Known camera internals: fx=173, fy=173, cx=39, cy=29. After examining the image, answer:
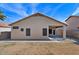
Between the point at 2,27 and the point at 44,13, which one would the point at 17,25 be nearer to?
the point at 44,13

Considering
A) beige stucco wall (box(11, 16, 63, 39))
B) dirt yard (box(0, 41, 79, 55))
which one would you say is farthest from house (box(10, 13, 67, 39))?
dirt yard (box(0, 41, 79, 55))

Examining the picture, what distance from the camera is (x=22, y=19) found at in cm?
2289

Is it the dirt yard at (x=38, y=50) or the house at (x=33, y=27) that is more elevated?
the house at (x=33, y=27)

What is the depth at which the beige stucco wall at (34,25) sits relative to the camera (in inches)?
907

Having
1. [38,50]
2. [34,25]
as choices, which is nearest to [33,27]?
[34,25]

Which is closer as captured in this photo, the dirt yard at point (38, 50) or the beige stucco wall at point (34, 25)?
the dirt yard at point (38, 50)

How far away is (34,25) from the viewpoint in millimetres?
23125

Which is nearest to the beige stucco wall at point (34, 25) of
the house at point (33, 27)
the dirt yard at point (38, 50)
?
the house at point (33, 27)

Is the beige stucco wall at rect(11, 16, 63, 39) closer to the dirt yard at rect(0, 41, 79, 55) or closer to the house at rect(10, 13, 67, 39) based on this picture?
the house at rect(10, 13, 67, 39)

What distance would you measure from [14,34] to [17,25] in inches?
49.8

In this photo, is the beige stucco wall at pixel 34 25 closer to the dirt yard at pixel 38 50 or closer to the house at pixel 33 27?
the house at pixel 33 27

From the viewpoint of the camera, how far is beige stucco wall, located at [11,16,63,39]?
23031 mm

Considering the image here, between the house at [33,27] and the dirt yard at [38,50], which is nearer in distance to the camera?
the dirt yard at [38,50]

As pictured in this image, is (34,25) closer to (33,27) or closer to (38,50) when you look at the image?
(33,27)
